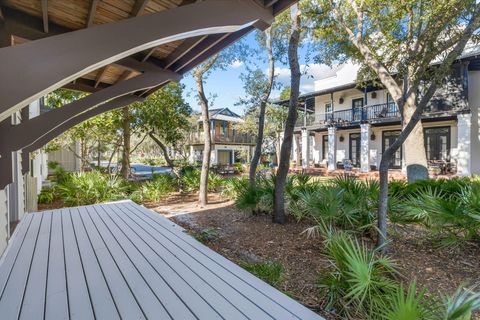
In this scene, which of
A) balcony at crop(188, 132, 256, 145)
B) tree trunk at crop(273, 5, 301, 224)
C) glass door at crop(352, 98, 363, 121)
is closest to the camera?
tree trunk at crop(273, 5, 301, 224)

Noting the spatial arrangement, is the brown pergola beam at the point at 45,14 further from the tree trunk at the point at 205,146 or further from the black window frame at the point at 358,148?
the black window frame at the point at 358,148

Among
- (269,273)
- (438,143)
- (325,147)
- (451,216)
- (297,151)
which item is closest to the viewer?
(269,273)

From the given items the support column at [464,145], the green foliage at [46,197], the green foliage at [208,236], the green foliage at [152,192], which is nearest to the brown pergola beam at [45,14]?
the green foliage at [208,236]

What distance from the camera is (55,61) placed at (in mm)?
1498

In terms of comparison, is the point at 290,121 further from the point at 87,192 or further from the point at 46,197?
the point at 46,197

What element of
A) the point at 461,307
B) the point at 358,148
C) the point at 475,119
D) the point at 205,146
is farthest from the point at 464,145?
the point at 461,307

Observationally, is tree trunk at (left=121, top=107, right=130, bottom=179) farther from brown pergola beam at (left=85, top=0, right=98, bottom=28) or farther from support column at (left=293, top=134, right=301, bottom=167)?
support column at (left=293, top=134, right=301, bottom=167)

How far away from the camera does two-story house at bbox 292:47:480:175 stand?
13125mm

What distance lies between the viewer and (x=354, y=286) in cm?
267

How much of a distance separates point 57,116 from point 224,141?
25.0m

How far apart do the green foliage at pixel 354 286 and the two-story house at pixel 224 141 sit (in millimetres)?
24313

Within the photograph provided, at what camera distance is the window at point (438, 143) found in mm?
14570

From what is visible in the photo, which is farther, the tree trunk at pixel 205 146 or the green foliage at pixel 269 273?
the tree trunk at pixel 205 146

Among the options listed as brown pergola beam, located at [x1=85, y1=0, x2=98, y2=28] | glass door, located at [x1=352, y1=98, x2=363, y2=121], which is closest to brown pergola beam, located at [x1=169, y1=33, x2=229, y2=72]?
brown pergola beam, located at [x1=85, y1=0, x2=98, y2=28]
